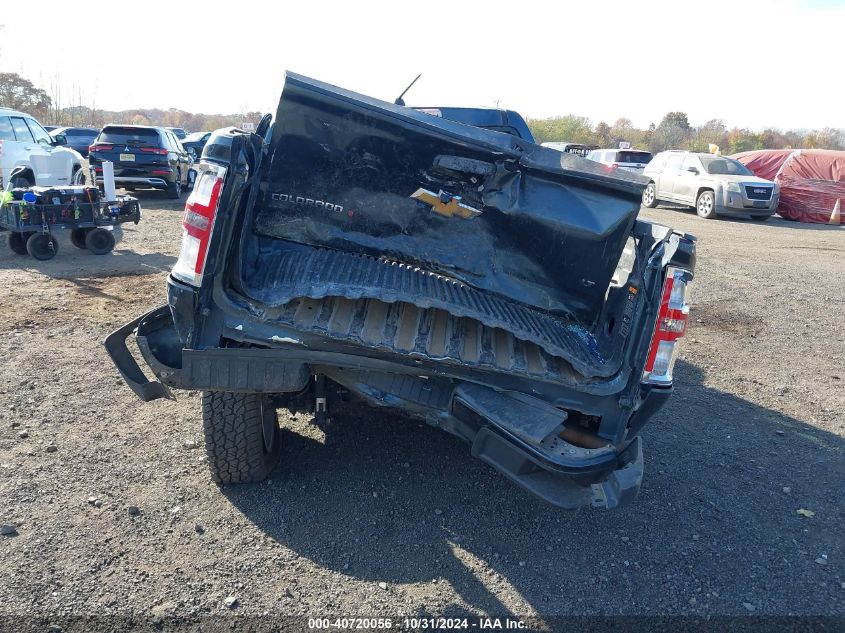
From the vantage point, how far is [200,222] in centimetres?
264

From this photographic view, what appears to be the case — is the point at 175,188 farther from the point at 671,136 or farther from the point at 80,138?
the point at 671,136

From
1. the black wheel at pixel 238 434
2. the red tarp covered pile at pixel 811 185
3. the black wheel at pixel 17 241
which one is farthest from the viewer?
the red tarp covered pile at pixel 811 185

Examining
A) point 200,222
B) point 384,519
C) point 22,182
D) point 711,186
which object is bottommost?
point 384,519

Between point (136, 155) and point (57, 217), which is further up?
point (136, 155)

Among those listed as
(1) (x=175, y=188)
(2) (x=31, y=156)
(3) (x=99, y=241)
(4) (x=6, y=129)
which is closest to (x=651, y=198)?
(1) (x=175, y=188)

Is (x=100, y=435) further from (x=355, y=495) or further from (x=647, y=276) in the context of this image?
(x=647, y=276)

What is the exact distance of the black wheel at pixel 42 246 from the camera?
8180 millimetres

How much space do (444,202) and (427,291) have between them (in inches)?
17.9

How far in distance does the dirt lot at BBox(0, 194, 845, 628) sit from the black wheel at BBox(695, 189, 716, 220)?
13.3 meters

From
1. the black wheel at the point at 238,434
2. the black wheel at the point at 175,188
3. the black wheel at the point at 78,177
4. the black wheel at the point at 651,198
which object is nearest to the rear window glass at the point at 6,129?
the black wheel at the point at 78,177

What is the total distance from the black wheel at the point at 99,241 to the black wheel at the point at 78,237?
0.13 m

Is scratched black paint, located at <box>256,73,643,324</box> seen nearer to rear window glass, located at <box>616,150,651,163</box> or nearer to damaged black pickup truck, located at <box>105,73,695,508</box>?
damaged black pickup truck, located at <box>105,73,695,508</box>

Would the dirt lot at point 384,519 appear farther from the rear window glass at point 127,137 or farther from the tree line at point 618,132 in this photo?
the tree line at point 618,132

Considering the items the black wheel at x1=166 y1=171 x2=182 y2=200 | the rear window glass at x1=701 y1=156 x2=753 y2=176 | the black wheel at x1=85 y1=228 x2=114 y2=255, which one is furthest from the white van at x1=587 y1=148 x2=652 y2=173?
the black wheel at x1=85 y1=228 x2=114 y2=255
